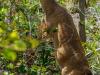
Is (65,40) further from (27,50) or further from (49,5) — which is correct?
(27,50)

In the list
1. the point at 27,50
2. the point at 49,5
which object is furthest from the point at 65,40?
the point at 27,50

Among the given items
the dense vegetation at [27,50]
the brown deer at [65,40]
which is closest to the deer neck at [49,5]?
the brown deer at [65,40]

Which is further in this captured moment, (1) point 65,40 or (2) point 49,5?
(1) point 65,40

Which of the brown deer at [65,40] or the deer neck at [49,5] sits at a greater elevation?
the deer neck at [49,5]

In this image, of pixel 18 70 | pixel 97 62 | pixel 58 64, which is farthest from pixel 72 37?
pixel 97 62

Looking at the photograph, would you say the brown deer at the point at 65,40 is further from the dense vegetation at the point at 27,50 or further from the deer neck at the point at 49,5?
the dense vegetation at the point at 27,50

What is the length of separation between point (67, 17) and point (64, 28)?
6.2 inches

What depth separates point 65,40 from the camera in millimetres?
3855

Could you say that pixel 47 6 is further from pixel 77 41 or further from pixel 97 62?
pixel 97 62

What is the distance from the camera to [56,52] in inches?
150

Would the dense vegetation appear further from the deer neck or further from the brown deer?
the deer neck

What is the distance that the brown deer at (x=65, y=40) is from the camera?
3.75 meters

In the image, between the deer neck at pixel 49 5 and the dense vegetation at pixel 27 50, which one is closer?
the dense vegetation at pixel 27 50

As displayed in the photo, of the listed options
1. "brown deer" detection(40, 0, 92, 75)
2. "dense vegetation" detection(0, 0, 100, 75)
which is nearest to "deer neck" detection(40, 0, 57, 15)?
"brown deer" detection(40, 0, 92, 75)
